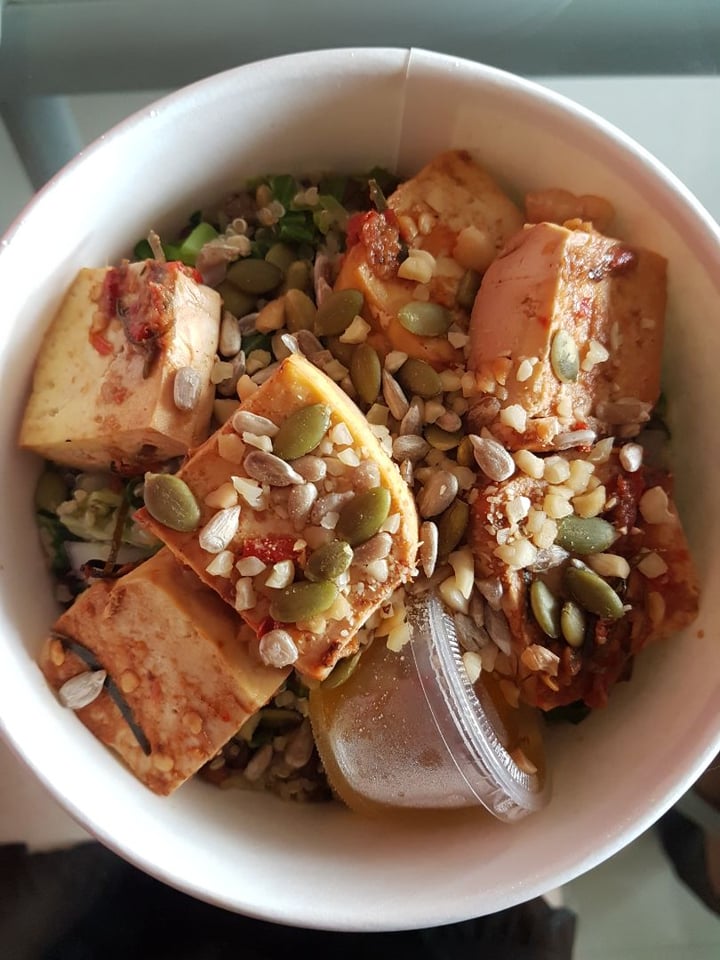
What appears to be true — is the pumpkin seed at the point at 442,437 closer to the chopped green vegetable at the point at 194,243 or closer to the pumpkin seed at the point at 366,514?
the pumpkin seed at the point at 366,514

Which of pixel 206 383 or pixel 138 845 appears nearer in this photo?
pixel 138 845

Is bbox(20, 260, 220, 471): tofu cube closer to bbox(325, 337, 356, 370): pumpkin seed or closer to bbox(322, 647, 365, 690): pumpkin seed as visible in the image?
bbox(325, 337, 356, 370): pumpkin seed

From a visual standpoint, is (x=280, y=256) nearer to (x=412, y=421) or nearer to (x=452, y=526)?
(x=412, y=421)

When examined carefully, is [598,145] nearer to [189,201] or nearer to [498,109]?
[498,109]

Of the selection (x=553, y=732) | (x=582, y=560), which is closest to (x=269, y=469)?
(x=582, y=560)

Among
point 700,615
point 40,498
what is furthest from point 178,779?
point 700,615

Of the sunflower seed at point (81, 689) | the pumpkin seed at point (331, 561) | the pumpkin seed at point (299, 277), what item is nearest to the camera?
the pumpkin seed at point (331, 561)

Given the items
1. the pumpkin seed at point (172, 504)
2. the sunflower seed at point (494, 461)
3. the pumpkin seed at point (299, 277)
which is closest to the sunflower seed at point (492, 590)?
the sunflower seed at point (494, 461)
